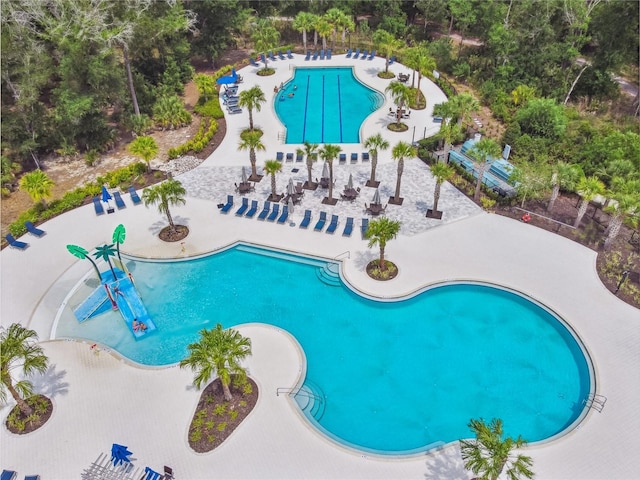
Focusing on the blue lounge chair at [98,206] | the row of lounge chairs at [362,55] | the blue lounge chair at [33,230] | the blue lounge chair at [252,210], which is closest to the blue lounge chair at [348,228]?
the blue lounge chair at [252,210]

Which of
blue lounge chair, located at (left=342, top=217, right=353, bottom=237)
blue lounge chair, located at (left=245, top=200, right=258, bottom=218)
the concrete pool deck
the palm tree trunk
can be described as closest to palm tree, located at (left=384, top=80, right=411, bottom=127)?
the concrete pool deck

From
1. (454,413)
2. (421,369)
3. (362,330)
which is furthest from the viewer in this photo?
(362,330)

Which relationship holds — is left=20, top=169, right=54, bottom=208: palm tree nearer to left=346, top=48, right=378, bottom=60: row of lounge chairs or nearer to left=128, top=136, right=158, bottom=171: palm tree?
left=128, top=136, right=158, bottom=171: palm tree

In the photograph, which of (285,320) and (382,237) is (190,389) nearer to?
(285,320)

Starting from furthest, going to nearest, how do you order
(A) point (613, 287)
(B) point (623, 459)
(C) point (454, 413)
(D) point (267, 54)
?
(D) point (267, 54)
(A) point (613, 287)
(C) point (454, 413)
(B) point (623, 459)

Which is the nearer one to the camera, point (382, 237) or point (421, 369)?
point (421, 369)

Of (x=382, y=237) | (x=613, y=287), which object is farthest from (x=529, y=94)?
(x=382, y=237)

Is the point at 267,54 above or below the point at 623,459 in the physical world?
above

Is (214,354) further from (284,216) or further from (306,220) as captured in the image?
(284,216)
